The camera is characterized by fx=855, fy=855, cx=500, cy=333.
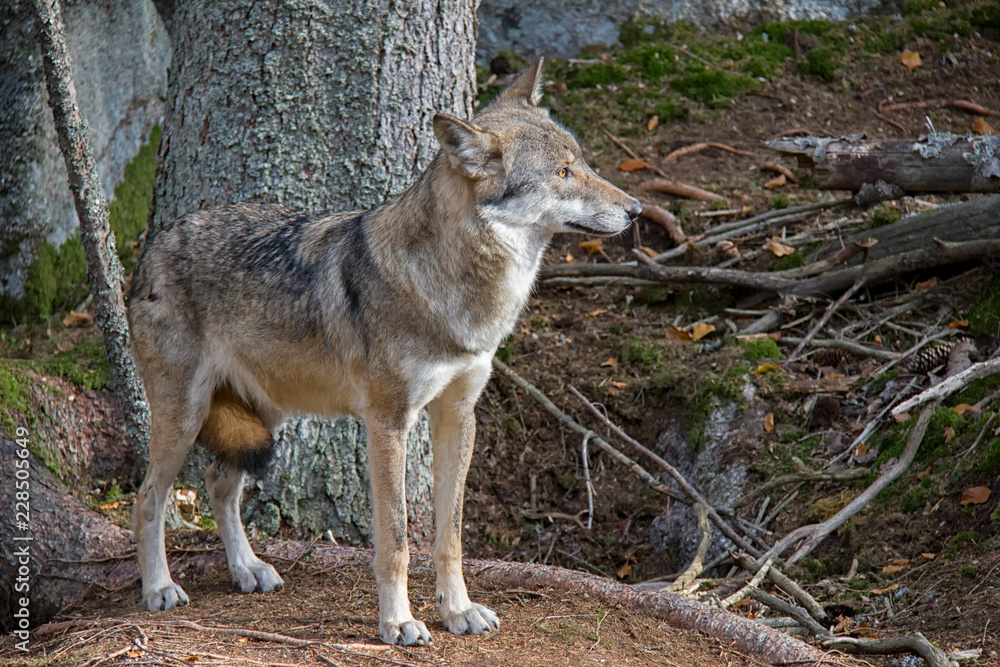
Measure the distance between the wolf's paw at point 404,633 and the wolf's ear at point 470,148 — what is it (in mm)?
1906

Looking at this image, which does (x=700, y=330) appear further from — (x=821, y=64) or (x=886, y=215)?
(x=821, y=64)

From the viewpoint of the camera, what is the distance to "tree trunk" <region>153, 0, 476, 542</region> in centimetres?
500

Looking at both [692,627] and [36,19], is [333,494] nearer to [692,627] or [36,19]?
[692,627]

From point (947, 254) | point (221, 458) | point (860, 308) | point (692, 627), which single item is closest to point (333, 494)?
point (221, 458)

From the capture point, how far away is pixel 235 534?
14.4 feet

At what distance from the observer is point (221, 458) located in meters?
4.28

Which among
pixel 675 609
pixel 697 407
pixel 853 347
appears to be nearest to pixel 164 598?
pixel 675 609

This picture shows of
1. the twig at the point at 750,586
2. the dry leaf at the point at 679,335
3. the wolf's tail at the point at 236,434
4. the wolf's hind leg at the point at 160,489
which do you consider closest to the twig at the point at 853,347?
the dry leaf at the point at 679,335

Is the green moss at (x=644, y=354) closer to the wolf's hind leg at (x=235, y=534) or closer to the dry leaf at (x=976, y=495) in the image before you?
the dry leaf at (x=976, y=495)

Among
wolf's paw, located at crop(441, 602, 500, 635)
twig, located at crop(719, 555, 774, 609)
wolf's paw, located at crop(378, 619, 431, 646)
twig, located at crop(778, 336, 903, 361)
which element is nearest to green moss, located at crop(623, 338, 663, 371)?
twig, located at crop(778, 336, 903, 361)

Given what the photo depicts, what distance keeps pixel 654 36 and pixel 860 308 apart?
452cm

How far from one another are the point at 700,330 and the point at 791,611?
264 cm

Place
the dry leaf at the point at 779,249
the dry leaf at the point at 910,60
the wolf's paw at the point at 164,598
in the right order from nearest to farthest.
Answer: the wolf's paw at the point at 164,598
the dry leaf at the point at 779,249
the dry leaf at the point at 910,60

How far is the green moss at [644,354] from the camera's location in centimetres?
618
